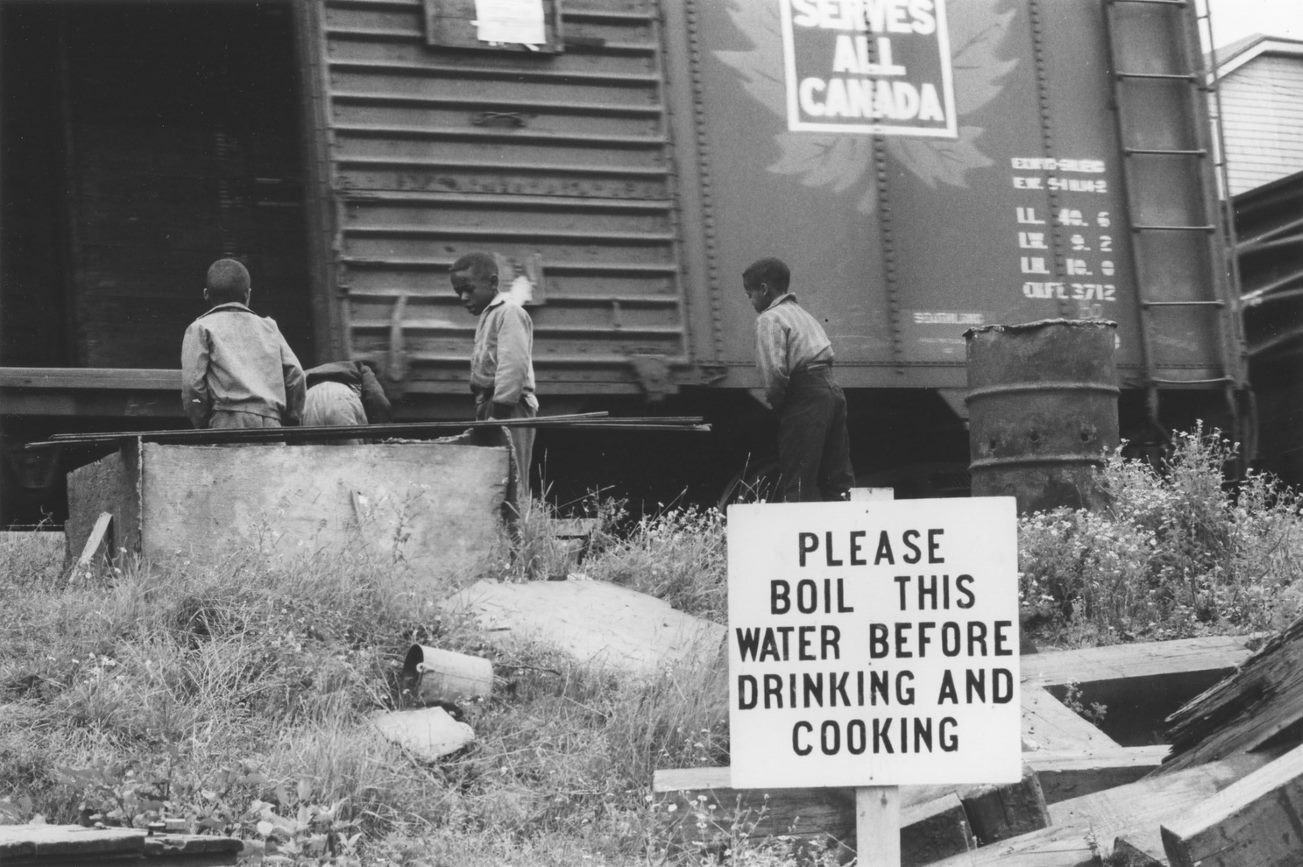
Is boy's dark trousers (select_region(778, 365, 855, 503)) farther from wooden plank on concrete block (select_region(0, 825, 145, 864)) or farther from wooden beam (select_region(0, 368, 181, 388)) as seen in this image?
wooden plank on concrete block (select_region(0, 825, 145, 864))

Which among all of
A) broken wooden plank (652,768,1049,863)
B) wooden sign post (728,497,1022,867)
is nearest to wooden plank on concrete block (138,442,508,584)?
broken wooden plank (652,768,1049,863)

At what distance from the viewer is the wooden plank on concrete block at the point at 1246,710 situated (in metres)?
4.38

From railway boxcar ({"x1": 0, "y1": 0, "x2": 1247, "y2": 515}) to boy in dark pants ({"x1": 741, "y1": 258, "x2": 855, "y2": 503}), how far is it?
1254mm

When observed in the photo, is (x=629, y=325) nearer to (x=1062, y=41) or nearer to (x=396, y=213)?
(x=396, y=213)

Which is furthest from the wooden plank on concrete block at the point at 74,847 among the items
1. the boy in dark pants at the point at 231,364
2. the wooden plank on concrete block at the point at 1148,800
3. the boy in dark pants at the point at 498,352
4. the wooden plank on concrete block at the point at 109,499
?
the boy in dark pants at the point at 498,352

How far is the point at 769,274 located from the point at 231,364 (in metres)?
2.65

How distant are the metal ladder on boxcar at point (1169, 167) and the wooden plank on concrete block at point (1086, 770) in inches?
224

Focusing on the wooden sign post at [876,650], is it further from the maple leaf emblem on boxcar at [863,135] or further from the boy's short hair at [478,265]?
the maple leaf emblem on boxcar at [863,135]

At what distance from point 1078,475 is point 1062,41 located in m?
3.29

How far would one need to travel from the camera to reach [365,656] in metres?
5.74

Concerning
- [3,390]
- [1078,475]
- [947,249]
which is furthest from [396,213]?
[1078,475]

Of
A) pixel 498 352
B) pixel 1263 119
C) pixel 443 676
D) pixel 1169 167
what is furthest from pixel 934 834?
pixel 1263 119

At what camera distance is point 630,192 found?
9.63m

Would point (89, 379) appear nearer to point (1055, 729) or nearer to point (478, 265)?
point (478, 265)
